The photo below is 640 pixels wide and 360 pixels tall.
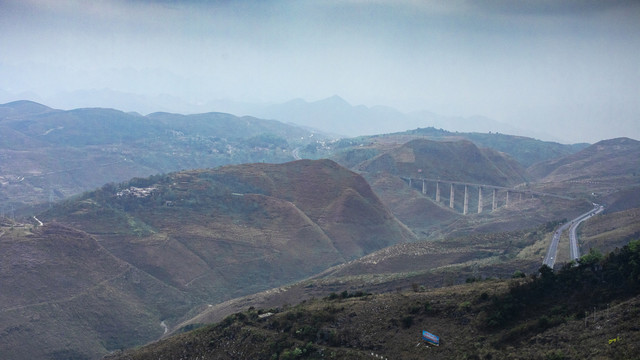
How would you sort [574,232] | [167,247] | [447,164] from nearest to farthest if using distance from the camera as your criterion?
1. [574,232]
2. [167,247]
3. [447,164]

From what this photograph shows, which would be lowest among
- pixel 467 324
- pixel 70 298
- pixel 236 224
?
pixel 70 298

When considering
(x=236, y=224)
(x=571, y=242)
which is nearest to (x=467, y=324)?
(x=571, y=242)

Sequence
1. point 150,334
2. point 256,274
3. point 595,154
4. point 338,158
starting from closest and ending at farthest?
point 150,334 → point 256,274 → point 595,154 → point 338,158

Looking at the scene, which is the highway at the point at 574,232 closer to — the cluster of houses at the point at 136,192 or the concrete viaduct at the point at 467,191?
the concrete viaduct at the point at 467,191

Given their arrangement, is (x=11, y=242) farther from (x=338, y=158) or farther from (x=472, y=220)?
(x=338, y=158)

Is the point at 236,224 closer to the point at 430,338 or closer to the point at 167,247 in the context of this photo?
the point at 167,247

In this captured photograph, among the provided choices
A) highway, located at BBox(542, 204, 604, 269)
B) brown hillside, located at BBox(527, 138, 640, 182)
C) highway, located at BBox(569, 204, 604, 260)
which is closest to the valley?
highway, located at BBox(542, 204, 604, 269)

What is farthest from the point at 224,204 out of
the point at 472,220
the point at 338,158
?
the point at 338,158
